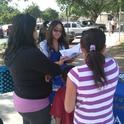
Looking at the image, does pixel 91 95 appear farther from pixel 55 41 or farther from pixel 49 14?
pixel 49 14

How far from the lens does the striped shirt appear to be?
3.17 meters

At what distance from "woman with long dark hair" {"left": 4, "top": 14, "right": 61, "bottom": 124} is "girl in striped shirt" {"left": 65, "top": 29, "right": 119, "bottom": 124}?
52 centimetres

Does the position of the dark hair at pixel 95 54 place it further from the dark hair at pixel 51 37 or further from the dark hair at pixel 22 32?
the dark hair at pixel 51 37

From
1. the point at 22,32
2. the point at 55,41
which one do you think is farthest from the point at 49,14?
the point at 22,32

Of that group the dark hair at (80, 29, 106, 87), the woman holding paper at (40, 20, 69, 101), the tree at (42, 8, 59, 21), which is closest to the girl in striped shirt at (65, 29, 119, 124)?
the dark hair at (80, 29, 106, 87)

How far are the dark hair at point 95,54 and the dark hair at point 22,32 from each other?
2.27 ft

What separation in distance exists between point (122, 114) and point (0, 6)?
67.8 feet

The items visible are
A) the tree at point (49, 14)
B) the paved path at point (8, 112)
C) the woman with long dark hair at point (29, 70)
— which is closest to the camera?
the woman with long dark hair at point (29, 70)

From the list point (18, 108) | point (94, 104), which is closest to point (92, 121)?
point (94, 104)

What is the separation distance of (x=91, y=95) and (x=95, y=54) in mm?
325

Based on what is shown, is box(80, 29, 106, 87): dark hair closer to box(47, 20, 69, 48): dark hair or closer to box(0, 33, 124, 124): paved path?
box(47, 20, 69, 48): dark hair

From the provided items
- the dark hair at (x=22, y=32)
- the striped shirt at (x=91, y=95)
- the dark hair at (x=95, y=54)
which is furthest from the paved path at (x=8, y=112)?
the dark hair at (x=95, y=54)

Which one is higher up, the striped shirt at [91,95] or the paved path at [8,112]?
the striped shirt at [91,95]

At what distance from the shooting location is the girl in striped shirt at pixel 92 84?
10.4 feet
